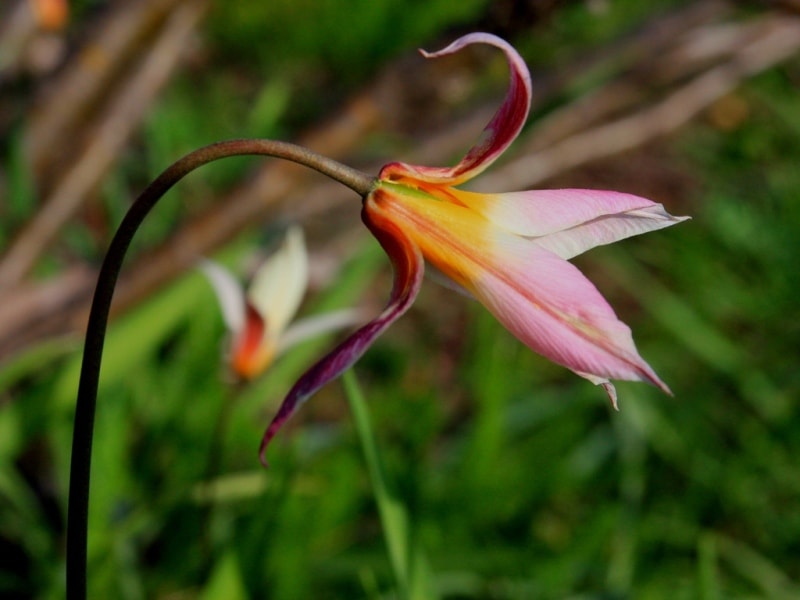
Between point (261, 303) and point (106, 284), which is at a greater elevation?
point (106, 284)

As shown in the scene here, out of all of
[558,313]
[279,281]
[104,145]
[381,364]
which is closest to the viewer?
[558,313]

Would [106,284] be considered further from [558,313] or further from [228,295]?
[228,295]

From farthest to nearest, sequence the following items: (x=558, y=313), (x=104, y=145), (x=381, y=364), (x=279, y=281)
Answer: (x=381, y=364)
(x=104, y=145)
(x=279, y=281)
(x=558, y=313)

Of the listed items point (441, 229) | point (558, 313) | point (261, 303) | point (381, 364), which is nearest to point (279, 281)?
point (261, 303)

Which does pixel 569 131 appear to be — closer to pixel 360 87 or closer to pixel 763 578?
pixel 360 87

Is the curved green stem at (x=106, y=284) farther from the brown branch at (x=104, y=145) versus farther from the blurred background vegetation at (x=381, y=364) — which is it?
the brown branch at (x=104, y=145)

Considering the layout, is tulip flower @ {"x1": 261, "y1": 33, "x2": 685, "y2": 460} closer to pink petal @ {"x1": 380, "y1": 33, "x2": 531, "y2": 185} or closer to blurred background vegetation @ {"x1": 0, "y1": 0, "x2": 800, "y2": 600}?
pink petal @ {"x1": 380, "y1": 33, "x2": 531, "y2": 185}
